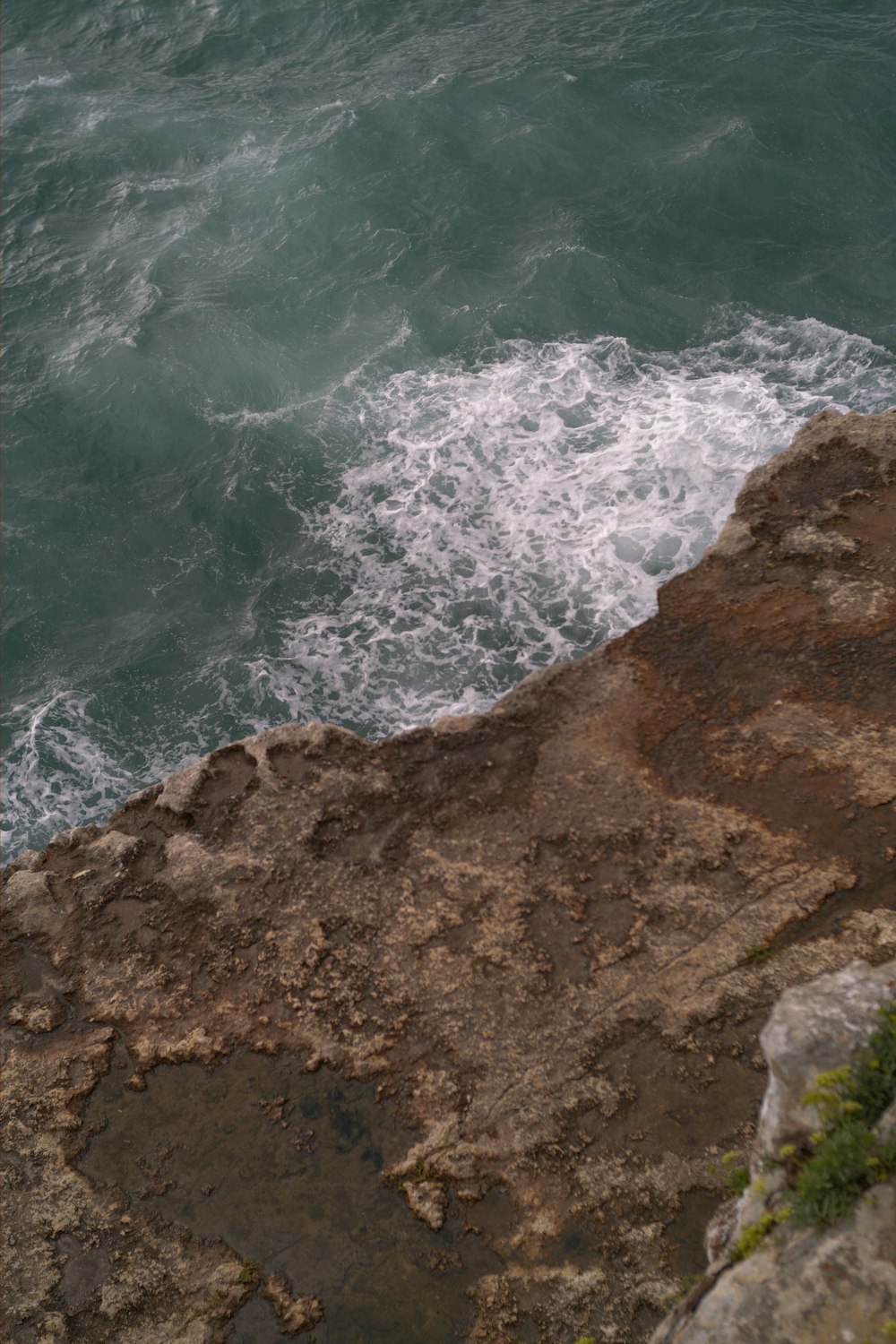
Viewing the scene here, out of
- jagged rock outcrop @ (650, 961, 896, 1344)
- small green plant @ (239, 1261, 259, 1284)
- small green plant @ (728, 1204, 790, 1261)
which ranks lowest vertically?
small green plant @ (239, 1261, 259, 1284)

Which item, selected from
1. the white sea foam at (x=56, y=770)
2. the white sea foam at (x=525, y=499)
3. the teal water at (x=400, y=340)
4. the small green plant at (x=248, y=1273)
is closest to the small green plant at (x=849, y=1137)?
the small green plant at (x=248, y=1273)

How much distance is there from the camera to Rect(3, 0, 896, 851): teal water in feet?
77.0

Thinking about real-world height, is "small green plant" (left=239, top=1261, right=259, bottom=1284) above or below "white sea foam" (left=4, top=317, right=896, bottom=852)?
above

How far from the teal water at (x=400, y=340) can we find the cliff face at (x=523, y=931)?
280 inches

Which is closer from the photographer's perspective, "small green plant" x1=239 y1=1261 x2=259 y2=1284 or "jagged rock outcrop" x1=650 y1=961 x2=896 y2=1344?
"jagged rock outcrop" x1=650 y1=961 x2=896 y2=1344

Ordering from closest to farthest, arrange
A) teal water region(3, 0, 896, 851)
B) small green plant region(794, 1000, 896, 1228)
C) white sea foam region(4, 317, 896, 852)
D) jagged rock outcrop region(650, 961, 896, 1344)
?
1. jagged rock outcrop region(650, 961, 896, 1344)
2. small green plant region(794, 1000, 896, 1228)
3. white sea foam region(4, 317, 896, 852)
4. teal water region(3, 0, 896, 851)

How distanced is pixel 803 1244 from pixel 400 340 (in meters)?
25.0

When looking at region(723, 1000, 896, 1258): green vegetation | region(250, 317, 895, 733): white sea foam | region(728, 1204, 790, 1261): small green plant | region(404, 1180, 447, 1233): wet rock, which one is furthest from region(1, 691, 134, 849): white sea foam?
region(723, 1000, 896, 1258): green vegetation

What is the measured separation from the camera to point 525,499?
25.1m

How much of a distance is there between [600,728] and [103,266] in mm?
25669

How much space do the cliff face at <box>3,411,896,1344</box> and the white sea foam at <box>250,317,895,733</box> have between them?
22.8 feet

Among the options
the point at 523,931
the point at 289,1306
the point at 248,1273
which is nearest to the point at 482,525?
the point at 523,931

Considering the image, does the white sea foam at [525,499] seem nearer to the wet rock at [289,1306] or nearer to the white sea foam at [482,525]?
the white sea foam at [482,525]

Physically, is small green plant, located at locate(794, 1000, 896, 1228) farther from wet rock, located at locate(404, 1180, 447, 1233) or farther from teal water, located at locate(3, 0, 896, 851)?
teal water, located at locate(3, 0, 896, 851)
